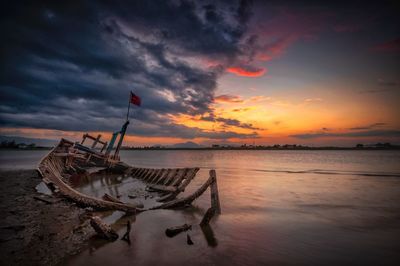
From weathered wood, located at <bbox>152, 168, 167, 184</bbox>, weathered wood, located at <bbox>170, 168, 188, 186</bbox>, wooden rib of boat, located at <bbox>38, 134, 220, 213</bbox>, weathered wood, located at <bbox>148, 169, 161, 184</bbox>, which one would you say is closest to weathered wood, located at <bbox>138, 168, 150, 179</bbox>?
wooden rib of boat, located at <bbox>38, 134, 220, 213</bbox>

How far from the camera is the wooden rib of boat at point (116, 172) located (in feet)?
23.9

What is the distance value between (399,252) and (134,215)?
8652 mm

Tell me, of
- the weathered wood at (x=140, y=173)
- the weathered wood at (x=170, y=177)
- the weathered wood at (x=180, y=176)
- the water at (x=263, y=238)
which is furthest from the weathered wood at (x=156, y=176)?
the water at (x=263, y=238)

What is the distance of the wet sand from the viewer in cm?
511

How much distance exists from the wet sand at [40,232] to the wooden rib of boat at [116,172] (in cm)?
101

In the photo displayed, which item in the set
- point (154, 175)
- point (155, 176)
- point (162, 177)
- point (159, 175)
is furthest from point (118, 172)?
point (162, 177)

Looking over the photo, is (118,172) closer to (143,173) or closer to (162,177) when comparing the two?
(143,173)

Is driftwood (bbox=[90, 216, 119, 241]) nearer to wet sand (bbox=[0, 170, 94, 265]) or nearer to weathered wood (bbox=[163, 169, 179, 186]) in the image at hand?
wet sand (bbox=[0, 170, 94, 265])

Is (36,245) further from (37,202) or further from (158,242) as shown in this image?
(37,202)

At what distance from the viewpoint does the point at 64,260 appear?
5.00 metres

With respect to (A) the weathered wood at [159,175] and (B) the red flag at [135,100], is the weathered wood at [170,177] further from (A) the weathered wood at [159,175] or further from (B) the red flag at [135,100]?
(B) the red flag at [135,100]

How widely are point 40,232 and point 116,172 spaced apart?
18948 mm

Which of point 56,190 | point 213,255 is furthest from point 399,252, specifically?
point 56,190

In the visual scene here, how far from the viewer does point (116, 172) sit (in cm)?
2488
